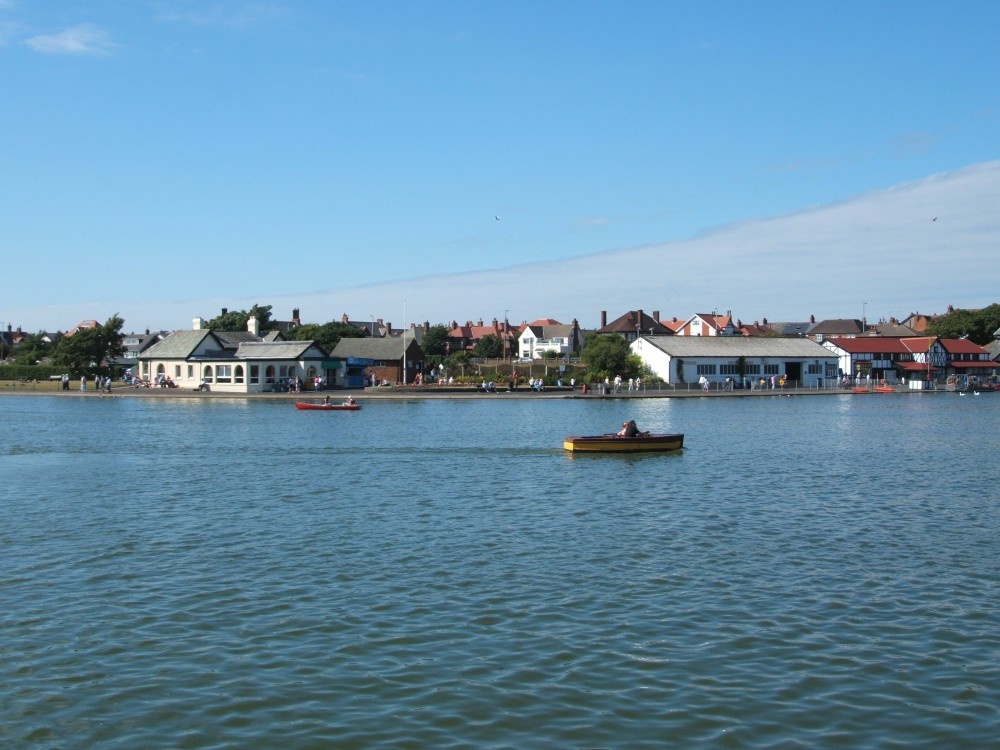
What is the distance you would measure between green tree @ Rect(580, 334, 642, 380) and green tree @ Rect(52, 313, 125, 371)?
5490 centimetres

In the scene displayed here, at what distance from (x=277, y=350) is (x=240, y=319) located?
41.4 m

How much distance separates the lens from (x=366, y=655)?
14.9 metres

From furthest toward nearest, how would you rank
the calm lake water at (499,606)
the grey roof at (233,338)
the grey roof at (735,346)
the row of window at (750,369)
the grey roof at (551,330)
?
1. the grey roof at (551,330)
2. the row of window at (750,369)
3. the grey roof at (735,346)
4. the grey roof at (233,338)
5. the calm lake water at (499,606)

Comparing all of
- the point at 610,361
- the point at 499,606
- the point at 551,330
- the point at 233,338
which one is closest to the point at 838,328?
the point at 551,330

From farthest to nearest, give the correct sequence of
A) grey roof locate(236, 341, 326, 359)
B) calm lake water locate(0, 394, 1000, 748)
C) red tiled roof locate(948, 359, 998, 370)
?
red tiled roof locate(948, 359, 998, 370) < grey roof locate(236, 341, 326, 359) < calm lake water locate(0, 394, 1000, 748)

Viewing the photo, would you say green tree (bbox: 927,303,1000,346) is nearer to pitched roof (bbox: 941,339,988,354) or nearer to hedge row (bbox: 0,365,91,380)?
pitched roof (bbox: 941,339,988,354)

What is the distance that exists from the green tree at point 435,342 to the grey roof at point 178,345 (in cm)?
5756

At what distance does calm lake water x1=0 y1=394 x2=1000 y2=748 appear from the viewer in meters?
12.5

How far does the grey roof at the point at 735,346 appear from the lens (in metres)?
104

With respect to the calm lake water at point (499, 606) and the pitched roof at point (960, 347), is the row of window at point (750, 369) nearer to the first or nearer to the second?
the pitched roof at point (960, 347)

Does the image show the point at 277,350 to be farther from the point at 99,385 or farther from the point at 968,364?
the point at 968,364

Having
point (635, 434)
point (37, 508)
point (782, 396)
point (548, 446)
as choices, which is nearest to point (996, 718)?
point (37, 508)

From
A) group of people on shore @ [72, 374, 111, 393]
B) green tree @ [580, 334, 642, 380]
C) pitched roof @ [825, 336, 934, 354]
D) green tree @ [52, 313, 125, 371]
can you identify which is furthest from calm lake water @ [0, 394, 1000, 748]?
pitched roof @ [825, 336, 934, 354]

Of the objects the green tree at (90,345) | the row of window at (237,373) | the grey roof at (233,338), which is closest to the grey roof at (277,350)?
the row of window at (237,373)
